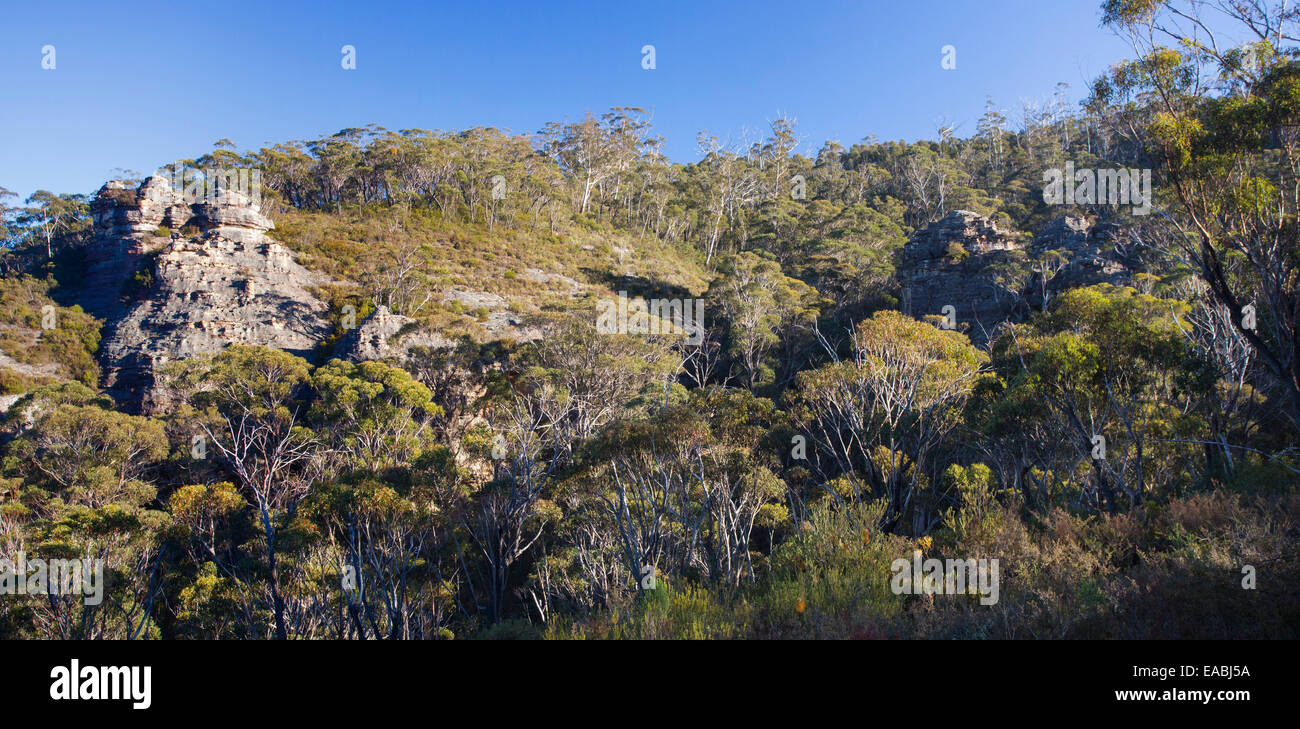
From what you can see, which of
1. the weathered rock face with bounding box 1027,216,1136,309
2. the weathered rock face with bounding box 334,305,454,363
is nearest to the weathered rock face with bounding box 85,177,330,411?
the weathered rock face with bounding box 334,305,454,363

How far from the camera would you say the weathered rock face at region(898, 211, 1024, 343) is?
3156 centimetres

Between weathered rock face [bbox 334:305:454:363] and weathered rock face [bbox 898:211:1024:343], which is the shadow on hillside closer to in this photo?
weathered rock face [bbox 898:211:1024:343]

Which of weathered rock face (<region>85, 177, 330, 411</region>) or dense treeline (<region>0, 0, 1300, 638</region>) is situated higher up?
weathered rock face (<region>85, 177, 330, 411</region>)

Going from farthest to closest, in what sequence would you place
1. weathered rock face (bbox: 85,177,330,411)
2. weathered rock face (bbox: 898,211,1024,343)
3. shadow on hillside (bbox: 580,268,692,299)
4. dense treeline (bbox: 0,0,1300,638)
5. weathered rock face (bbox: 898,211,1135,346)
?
shadow on hillside (bbox: 580,268,692,299), weathered rock face (bbox: 898,211,1024,343), weathered rock face (bbox: 898,211,1135,346), weathered rock face (bbox: 85,177,330,411), dense treeline (bbox: 0,0,1300,638)

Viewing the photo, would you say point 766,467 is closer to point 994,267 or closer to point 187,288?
point 994,267

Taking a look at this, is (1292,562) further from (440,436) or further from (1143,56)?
(440,436)

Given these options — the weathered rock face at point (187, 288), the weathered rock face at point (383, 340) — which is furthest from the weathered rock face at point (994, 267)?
the weathered rock face at point (187, 288)

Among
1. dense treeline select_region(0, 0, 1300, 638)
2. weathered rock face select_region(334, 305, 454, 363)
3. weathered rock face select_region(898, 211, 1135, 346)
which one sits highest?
weathered rock face select_region(898, 211, 1135, 346)

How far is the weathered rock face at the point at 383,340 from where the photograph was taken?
79.4 feet


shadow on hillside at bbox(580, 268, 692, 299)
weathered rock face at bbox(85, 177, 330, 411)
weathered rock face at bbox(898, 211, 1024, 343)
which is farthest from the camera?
shadow on hillside at bbox(580, 268, 692, 299)

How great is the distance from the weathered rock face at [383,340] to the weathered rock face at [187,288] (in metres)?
5.33

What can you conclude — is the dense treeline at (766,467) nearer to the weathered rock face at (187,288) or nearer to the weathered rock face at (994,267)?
the weathered rock face at (994,267)

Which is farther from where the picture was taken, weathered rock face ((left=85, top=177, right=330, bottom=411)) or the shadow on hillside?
the shadow on hillside
